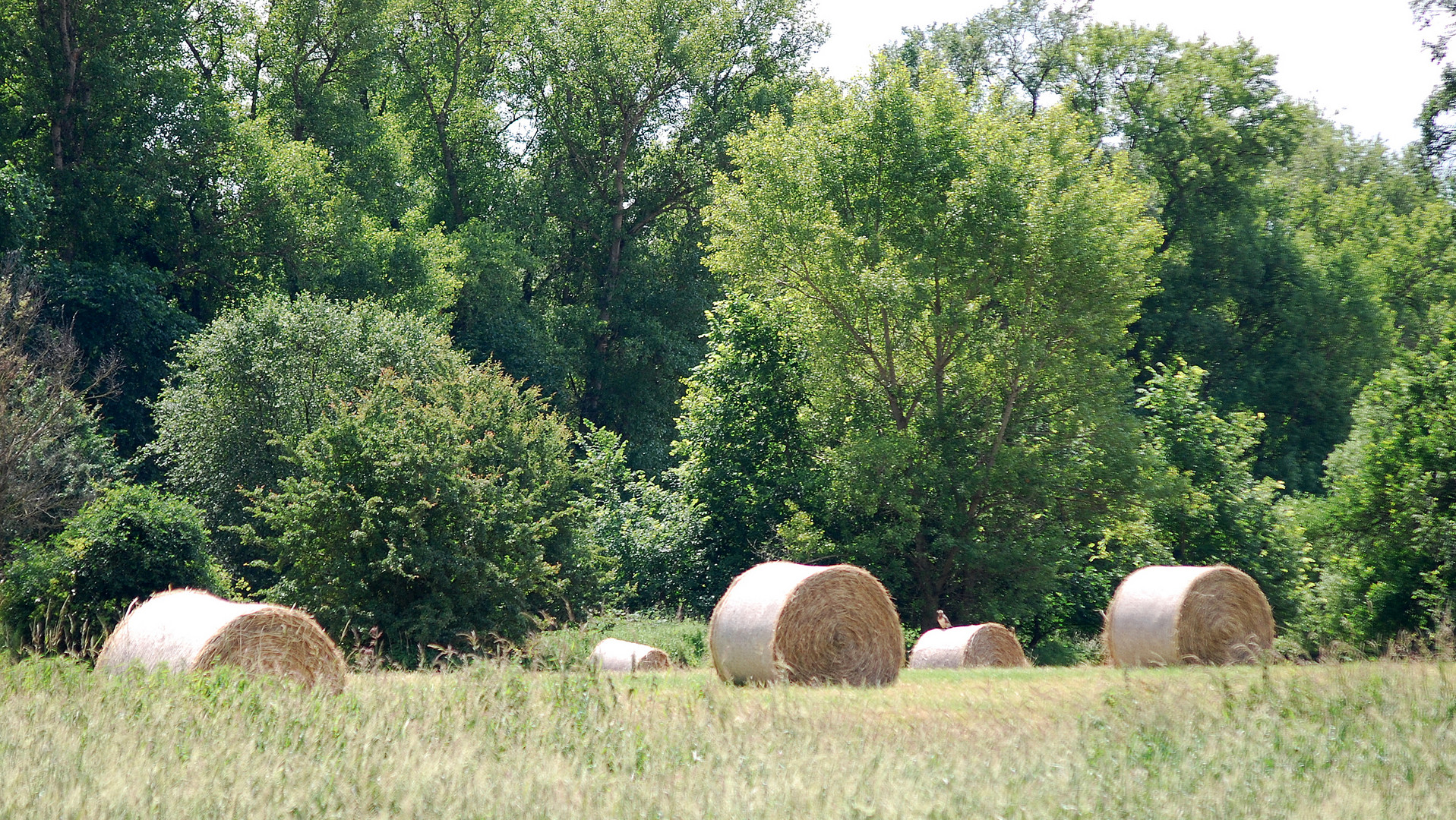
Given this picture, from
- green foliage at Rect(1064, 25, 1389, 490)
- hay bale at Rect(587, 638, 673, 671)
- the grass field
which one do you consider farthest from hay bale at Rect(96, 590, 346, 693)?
green foliage at Rect(1064, 25, 1389, 490)

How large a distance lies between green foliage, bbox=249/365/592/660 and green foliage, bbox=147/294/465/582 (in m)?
5.27

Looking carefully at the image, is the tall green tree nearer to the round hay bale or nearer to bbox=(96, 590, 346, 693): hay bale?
the round hay bale

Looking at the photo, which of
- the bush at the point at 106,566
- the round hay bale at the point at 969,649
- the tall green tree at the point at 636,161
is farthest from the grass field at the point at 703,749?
the tall green tree at the point at 636,161

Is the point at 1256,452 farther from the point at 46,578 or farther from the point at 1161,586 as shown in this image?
the point at 46,578

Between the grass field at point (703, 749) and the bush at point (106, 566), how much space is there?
38.5 feet

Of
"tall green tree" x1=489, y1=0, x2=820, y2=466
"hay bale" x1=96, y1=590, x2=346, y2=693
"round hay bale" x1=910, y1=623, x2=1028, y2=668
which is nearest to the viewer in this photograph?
"hay bale" x1=96, y1=590, x2=346, y2=693

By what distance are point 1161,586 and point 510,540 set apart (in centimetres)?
Result: 1191

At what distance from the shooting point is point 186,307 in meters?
39.1

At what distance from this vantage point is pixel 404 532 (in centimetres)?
2236

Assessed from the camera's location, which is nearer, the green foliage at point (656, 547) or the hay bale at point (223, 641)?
the hay bale at point (223, 641)

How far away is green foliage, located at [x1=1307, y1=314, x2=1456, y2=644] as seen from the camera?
21.6m

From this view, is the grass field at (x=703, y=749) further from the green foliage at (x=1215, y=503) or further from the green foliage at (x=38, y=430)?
the green foliage at (x=1215, y=503)

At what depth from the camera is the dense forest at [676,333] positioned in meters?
23.1

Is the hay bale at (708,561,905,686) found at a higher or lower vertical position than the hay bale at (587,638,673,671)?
higher
